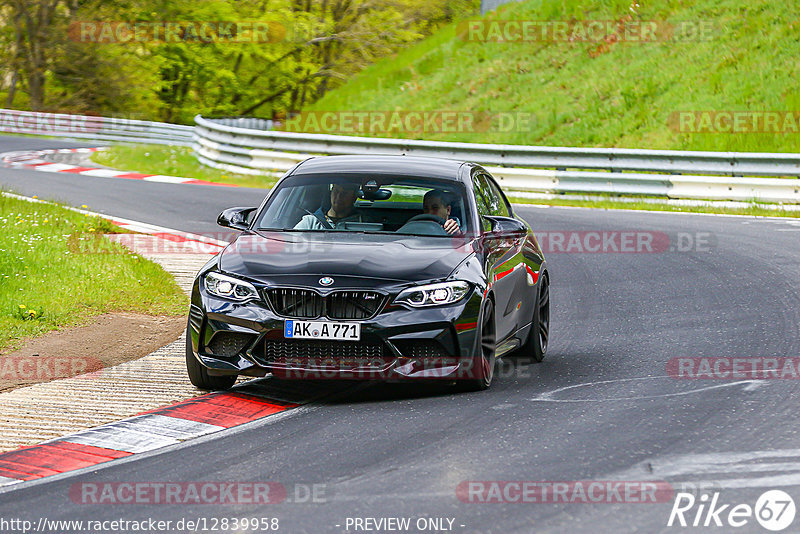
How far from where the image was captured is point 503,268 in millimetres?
8164

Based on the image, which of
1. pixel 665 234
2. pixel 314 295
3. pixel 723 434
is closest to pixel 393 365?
pixel 314 295

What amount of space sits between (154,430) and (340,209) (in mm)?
2557

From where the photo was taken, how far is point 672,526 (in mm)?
4883

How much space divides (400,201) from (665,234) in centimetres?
875

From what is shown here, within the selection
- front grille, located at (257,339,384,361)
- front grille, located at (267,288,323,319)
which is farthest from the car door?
front grille, located at (267,288,323,319)

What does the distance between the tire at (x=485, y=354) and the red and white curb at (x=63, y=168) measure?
16901mm

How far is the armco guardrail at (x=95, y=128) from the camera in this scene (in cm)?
3641

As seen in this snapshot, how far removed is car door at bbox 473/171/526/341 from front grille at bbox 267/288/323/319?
1.26m

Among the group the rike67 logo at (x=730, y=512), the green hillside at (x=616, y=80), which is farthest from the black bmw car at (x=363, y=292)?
the green hillside at (x=616, y=80)

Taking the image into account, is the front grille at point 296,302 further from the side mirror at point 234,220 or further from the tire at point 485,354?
the side mirror at point 234,220

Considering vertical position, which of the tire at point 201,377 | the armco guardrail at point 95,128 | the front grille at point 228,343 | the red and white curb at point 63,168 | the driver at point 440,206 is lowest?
the red and white curb at point 63,168

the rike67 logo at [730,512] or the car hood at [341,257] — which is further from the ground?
the car hood at [341,257]

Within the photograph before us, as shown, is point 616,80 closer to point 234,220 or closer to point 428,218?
point 428,218

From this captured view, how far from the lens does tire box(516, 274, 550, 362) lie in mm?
8859
